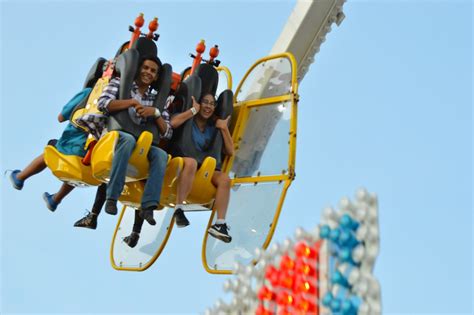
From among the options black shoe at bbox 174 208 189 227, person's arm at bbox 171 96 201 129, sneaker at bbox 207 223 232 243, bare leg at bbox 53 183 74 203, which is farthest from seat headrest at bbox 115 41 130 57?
sneaker at bbox 207 223 232 243

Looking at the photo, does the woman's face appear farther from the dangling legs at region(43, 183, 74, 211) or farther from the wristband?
the dangling legs at region(43, 183, 74, 211)

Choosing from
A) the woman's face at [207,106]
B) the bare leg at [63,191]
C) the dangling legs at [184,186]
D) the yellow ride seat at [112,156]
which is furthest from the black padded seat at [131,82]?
the bare leg at [63,191]

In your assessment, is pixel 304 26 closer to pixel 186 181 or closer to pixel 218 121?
pixel 218 121

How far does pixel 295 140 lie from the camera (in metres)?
7.43

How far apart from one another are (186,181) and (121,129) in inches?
29.7

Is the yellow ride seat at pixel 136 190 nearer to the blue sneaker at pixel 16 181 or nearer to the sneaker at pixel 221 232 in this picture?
the sneaker at pixel 221 232

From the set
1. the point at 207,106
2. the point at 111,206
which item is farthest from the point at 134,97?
the point at 111,206

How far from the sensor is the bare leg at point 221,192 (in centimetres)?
764

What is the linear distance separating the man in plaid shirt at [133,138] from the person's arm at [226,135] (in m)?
0.51

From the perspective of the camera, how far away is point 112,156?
23.5 ft

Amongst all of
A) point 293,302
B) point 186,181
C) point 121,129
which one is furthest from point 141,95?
point 293,302

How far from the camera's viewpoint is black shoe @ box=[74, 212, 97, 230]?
8.02 meters

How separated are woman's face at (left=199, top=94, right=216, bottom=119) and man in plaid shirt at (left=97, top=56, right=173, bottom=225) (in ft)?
1.32

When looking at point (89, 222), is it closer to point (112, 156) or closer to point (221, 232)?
point (112, 156)
